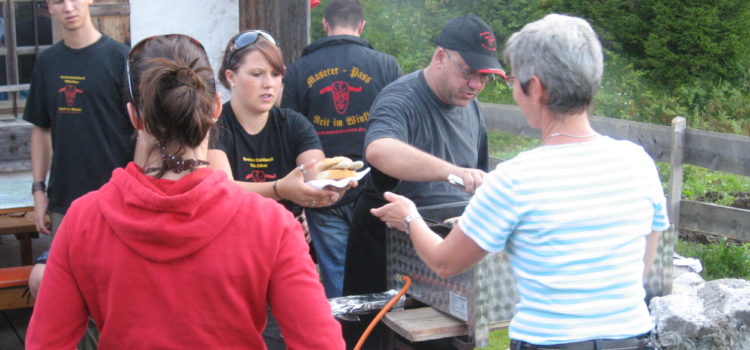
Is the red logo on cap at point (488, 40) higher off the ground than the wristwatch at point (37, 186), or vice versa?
the red logo on cap at point (488, 40)

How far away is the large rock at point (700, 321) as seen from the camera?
3574 millimetres

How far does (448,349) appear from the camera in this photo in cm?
314

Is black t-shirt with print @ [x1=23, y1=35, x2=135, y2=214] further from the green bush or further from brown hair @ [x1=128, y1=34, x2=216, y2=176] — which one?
the green bush

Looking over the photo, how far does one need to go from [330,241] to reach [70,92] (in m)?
1.40

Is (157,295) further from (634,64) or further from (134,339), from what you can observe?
(634,64)

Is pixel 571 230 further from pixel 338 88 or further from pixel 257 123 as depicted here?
pixel 338 88

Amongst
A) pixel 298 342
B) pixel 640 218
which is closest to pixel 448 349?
pixel 640 218

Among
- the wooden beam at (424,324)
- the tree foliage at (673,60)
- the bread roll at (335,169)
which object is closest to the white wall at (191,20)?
the bread roll at (335,169)

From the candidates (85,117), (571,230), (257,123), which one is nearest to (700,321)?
(571,230)

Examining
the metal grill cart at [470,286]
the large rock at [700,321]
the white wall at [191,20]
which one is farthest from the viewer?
the white wall at [191,20]

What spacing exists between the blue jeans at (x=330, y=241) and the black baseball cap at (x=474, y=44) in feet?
4.00

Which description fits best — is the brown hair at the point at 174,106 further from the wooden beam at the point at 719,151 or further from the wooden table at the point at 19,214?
the wooden beam at the point at 719,151

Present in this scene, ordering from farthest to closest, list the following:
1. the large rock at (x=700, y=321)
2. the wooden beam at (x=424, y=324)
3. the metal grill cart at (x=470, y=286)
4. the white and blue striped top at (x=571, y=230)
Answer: the large rock at (x=700, y=321) → the wooden beam at (x=424, y=324) → the metal grill cart at (x=470, y=286) → the white and blue striped top at (x=571, y=230)

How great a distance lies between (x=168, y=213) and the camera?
1717 mm
